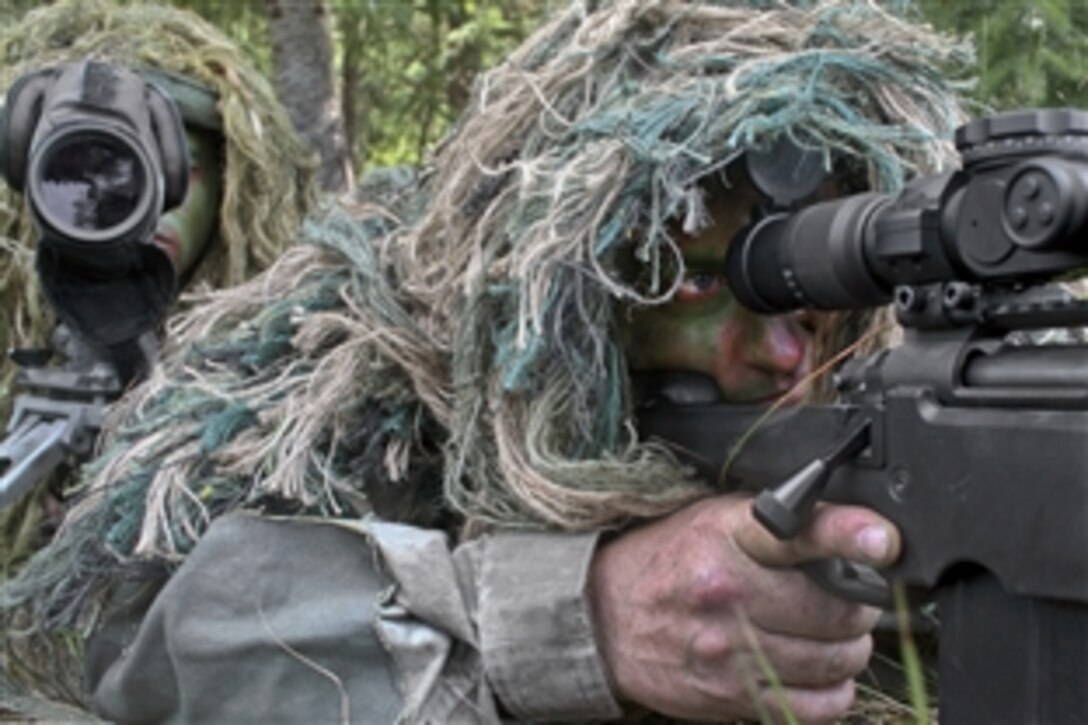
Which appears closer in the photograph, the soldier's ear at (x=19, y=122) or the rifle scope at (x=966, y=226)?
the rifle scope at (x=966, y=226)

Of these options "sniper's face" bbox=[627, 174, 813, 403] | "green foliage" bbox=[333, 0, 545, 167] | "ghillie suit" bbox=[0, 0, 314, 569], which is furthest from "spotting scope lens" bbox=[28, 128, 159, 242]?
"green foliage" bbox=[333, 0, 545, 167]

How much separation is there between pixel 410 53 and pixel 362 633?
118 inches

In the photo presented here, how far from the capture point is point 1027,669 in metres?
1.21

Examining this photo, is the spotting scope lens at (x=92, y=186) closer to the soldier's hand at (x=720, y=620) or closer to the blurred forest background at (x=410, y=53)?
the soldier's hand at (x=720, y=620)

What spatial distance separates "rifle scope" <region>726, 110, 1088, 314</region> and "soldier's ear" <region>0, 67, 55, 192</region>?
4.18 feet

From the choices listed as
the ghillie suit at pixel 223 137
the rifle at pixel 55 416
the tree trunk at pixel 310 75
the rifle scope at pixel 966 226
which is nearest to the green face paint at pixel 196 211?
the ghillie suit at pixel 223 137

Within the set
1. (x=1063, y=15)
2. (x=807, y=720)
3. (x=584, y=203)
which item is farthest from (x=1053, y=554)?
(x=1063, y=15)

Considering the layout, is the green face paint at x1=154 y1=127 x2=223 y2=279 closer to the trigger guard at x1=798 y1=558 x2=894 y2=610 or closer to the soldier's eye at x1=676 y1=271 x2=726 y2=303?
the soldier's eye at x1=676 y1=271 x2=726 y2=303

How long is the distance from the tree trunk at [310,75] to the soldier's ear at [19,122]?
4.50 feet

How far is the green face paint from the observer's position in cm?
269

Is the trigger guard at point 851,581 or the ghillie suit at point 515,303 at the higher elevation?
the ghillie suit at point 515,303

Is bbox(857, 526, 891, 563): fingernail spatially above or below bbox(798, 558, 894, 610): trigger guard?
above

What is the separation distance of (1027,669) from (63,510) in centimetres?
175

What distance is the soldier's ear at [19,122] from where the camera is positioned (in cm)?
228
